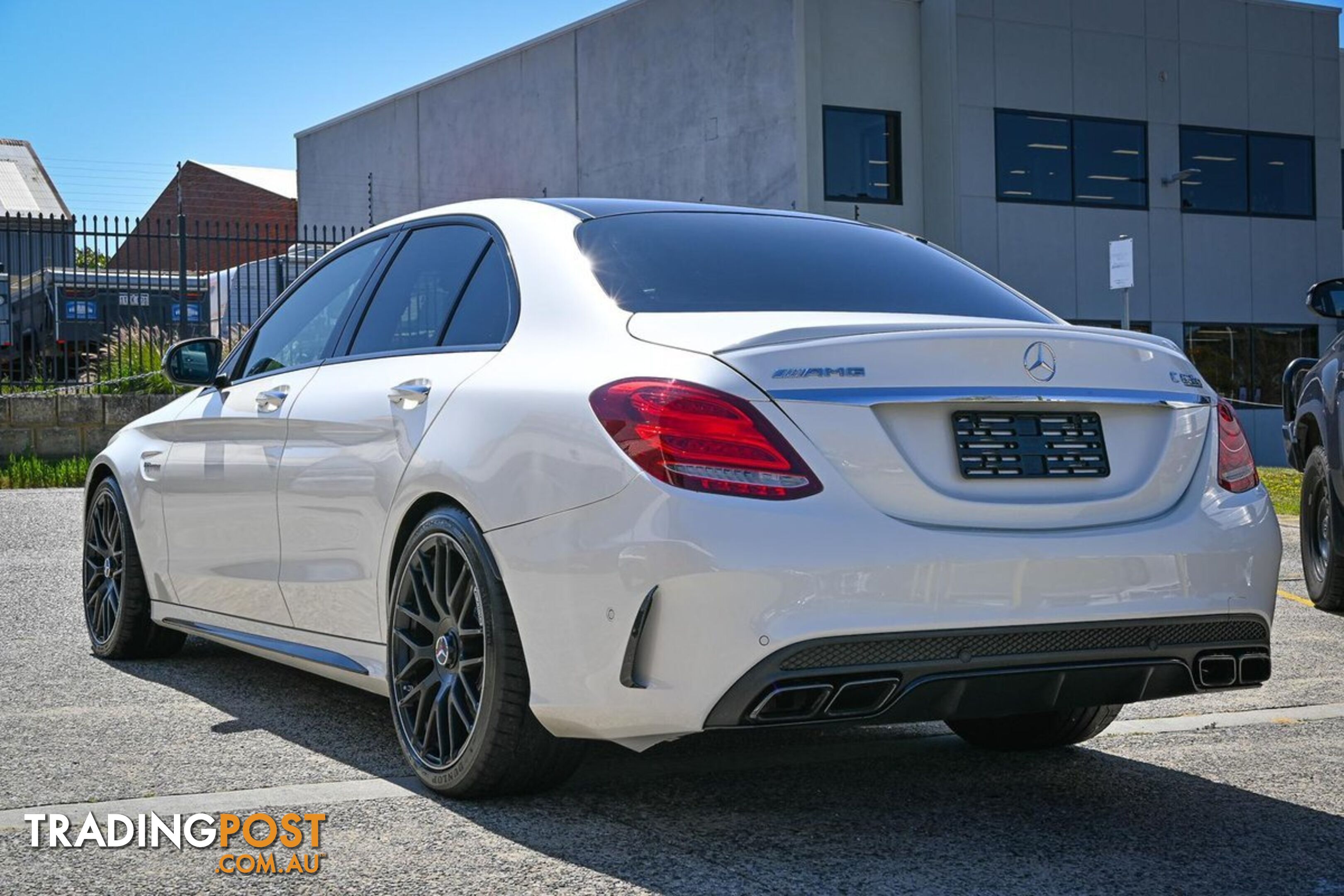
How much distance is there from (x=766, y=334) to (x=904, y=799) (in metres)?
1.33

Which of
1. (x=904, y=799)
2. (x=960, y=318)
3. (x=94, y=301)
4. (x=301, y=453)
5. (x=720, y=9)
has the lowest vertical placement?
(x=904, y=799)

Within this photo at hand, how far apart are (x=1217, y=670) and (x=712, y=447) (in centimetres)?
137

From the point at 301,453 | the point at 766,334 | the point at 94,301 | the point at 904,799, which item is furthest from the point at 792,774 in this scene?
the point at 94,301

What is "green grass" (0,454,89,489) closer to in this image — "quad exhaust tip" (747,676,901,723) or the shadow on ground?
the shadow on ground

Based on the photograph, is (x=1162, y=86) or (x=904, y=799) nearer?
(x=904, y=799)

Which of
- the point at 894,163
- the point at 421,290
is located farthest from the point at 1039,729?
the point at 894,163

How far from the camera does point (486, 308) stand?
4.50m

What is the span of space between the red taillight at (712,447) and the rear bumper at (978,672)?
35cm

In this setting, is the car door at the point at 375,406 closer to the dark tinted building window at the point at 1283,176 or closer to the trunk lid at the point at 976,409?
the trunk lid at the point at 976,409

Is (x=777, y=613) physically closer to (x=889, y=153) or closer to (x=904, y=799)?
(x=904, y=799)

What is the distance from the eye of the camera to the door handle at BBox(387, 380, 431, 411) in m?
4.40

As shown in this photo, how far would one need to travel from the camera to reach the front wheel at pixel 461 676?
12.8ft

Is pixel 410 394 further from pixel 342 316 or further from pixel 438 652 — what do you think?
pixel 342 316

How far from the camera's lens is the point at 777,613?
3.43 metres
